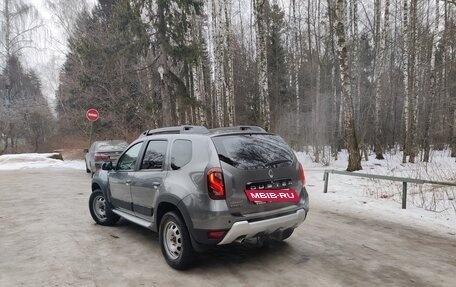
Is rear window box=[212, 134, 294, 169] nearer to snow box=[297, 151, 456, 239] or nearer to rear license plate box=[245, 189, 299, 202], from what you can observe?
rear license plate box=[245, 189, 299, 202]

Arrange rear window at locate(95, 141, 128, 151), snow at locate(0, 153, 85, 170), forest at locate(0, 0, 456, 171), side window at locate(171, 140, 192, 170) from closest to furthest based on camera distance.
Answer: side window at locate(171, 140, 192, 170)
rear window at locate(95, 141, 128, 151)
forest at locate(0, 0, 456, 171)
snow at locate(0, 153, 85, 170)

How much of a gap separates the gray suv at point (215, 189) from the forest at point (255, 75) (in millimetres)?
7919

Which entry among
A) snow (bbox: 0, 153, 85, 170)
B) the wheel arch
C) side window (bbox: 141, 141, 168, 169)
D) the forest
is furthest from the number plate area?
snow (bbox: 0, 153, 85, 170)

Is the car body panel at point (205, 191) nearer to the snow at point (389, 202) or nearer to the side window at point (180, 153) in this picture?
the side window at point (180, 153)

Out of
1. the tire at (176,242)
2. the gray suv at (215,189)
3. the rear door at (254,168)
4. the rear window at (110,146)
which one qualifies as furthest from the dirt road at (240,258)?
the rear window at (110,146)

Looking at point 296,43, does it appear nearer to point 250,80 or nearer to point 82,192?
point 250,80

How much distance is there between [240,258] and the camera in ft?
17.1

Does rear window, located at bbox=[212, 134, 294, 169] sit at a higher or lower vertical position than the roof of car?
lower

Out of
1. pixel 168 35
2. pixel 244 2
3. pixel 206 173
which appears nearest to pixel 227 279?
pixel 206 173

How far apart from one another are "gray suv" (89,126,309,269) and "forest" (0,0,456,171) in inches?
312

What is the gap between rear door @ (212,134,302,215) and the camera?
14.6ft

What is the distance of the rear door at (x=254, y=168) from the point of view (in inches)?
175

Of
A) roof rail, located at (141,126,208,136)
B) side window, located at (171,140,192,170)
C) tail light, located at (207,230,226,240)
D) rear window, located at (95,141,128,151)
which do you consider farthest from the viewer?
rear window, located at (95,141,128,151)

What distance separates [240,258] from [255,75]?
28.9m
